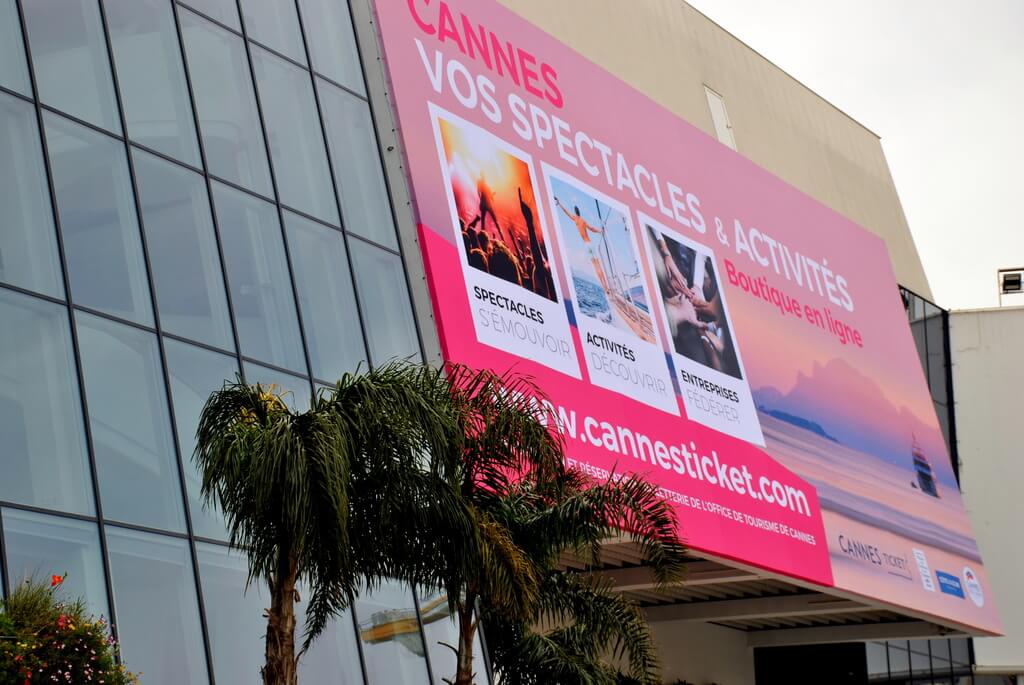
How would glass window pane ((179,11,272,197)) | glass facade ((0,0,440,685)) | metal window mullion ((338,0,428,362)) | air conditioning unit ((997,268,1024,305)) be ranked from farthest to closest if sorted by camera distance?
air conditioning unit ((997,268,1024,305)), metal window mullion ((338,0,428,362)), glass window pane ((179,11,272,197)), glass facade ((0,0,440,685))

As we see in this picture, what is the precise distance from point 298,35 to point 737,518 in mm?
10488

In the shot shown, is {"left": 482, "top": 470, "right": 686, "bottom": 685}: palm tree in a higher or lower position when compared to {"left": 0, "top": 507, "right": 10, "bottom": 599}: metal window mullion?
lower

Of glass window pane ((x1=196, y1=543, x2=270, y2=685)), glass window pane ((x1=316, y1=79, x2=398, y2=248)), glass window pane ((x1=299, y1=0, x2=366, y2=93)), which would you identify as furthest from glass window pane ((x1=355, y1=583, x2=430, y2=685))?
glass window pane ((x1=299, y1=0, x2=366, y2=93))

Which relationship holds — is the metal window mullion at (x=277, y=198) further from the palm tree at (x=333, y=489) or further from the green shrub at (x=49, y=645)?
the green shrub at (x=49, y=645)

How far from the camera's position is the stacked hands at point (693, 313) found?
27.4m

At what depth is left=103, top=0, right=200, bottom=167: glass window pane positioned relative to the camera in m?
18.3

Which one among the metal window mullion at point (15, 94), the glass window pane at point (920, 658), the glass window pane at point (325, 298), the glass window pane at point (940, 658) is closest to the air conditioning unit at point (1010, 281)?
the glass window pane at point (940, 658)

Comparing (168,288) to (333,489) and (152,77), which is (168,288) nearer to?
(152,77)

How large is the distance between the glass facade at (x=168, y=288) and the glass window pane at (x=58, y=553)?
21mm

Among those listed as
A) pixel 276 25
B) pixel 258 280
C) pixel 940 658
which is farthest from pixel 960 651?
pixel 258 280

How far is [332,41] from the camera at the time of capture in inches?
899

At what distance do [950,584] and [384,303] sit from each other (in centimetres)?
1598

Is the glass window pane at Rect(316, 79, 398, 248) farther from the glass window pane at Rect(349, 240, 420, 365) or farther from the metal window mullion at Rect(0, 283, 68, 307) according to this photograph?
the metal window mullion at Rect(0, 283, 68, 307)

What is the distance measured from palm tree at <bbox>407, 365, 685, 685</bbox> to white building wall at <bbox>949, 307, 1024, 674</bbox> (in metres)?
27.3
